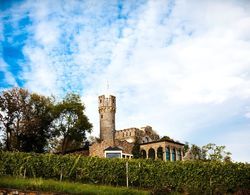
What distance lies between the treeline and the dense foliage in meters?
22.5

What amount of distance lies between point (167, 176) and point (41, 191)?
10887 mm

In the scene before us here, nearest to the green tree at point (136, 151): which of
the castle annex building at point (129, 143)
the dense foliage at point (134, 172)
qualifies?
the castle annex building at point (129, 143)

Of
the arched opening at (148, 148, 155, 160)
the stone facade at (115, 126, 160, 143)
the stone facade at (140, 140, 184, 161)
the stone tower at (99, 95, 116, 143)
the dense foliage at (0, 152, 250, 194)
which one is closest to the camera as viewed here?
the dense foliage at (0, 152, 250, 194)

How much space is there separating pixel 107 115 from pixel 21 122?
15610mm

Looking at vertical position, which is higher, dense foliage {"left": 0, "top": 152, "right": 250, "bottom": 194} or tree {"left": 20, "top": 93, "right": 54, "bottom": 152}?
tree {"left": 20, "top": 93, "right": 54, "bottom": 152}

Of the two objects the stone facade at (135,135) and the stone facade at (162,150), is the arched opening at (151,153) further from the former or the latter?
the stone facade at (135,135)

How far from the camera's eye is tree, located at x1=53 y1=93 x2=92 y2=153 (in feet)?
176

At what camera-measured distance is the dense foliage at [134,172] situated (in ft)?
83.5

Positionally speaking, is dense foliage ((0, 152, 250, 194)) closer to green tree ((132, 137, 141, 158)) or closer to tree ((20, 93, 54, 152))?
tree ((20, 93, 54, 152))

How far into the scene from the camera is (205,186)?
89.9 ft

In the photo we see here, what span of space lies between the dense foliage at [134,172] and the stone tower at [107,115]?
103 feet

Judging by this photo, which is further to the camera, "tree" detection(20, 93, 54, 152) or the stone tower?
the stone tower

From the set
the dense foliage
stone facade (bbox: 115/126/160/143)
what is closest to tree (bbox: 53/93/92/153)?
stone facade (bbox: 115/126/160/143)

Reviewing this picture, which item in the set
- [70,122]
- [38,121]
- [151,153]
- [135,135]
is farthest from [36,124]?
[135,135]
